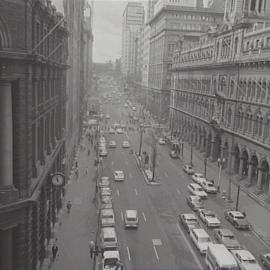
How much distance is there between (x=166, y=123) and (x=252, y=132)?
78.0 m

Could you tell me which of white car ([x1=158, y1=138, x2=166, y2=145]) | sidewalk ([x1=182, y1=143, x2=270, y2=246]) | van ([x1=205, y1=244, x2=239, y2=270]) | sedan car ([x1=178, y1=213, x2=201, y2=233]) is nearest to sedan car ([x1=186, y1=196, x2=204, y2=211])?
sedan car ([x1=178, y1=213, x2=201, y2=233])

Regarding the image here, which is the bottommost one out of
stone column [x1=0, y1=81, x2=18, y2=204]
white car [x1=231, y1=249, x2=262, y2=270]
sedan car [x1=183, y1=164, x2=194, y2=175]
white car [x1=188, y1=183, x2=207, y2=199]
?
sedan car [x1=183, y1=164, x2=194, y2=175]

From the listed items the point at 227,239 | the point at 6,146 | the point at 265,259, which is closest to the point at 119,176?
the point at 227,239

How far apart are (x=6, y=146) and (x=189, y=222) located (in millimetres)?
24626

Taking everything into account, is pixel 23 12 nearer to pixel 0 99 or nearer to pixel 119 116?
pixel 0 99

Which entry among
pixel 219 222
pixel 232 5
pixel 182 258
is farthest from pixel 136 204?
pixel 232 5

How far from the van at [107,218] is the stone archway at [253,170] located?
2493 cm

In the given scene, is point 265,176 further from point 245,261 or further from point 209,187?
point 245,261

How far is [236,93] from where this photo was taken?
67000mm

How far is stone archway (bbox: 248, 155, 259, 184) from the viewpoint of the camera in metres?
59.2

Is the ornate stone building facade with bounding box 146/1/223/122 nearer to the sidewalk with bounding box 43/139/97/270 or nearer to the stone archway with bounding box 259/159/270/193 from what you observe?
the sidewalk with bounding box 43/139/97/270

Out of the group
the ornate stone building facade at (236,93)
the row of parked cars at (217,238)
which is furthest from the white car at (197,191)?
the ornate stone building facade at (236,93)

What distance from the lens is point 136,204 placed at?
5003cm

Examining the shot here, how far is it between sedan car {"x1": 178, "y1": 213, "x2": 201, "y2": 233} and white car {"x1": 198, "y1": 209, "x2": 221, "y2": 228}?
1.28 m
